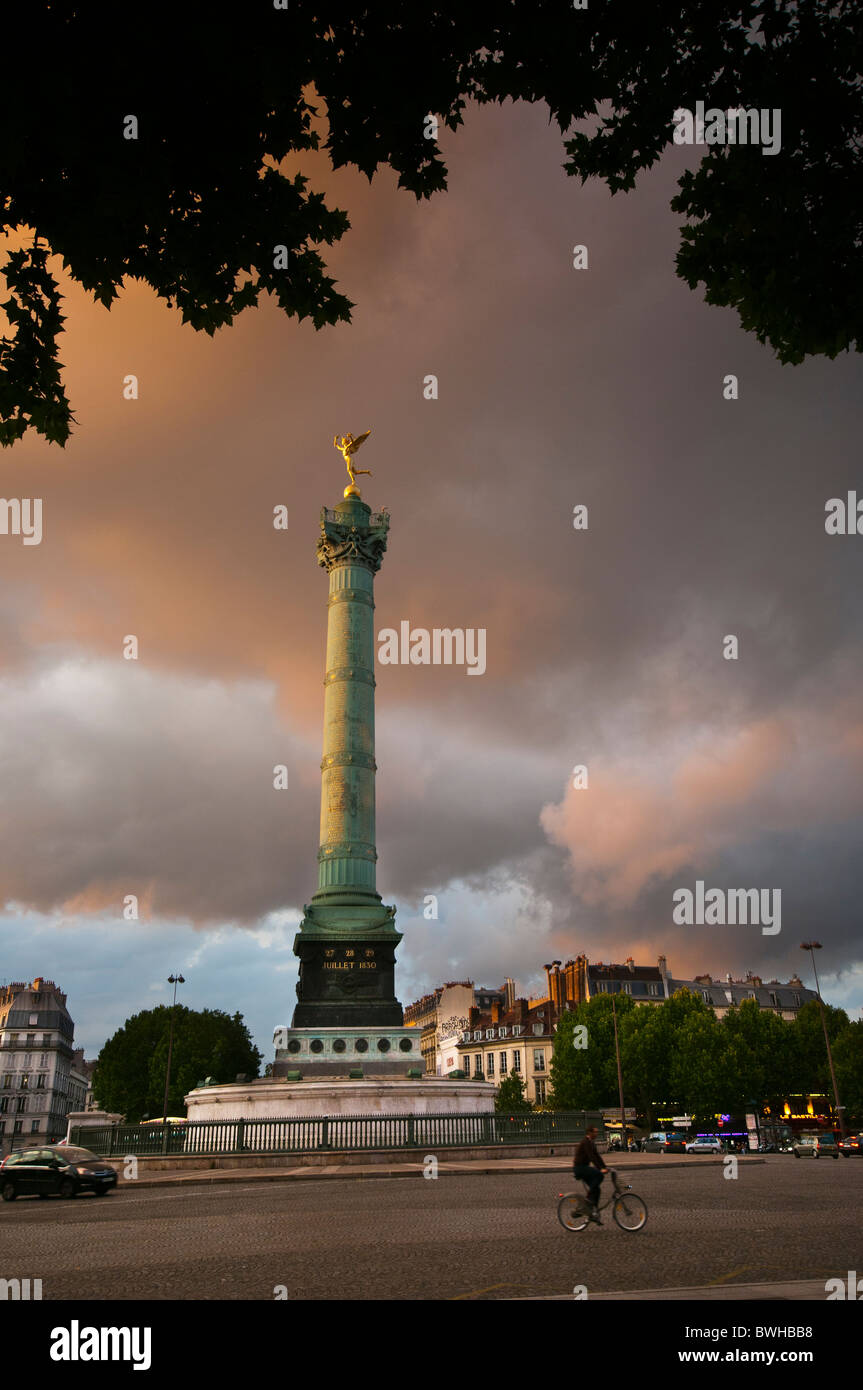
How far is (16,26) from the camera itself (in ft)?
21.0

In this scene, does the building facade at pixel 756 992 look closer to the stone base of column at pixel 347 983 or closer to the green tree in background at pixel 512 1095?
the green tree in background at pixel 512 1095

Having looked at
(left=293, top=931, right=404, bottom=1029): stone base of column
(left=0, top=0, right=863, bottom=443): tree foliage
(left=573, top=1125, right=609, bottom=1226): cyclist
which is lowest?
(left=573, top=1125, right=609, bottom=1226): cyclist

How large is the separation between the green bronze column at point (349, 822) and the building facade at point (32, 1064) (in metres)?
74.6

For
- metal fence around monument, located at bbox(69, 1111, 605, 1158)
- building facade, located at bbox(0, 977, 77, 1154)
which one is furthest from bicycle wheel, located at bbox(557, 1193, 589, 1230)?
building facade, located at bbox(0, 977, 77, 1154)

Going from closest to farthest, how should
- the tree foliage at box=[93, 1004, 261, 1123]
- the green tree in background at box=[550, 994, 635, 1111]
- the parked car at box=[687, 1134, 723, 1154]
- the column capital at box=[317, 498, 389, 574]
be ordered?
the parked car at box=[687, 1134, 723, 1154], the column capital at box=[317, 498, 389, 574], the green tree in background at box=[550, 994, 635, 1111], the tree foliage at box=[93, 1004, 261, 1123]

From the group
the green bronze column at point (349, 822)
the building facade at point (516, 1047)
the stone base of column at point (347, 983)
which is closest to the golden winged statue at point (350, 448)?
the green bronze column at point (349, 822)

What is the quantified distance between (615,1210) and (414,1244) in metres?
2.74

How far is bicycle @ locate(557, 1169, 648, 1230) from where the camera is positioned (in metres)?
12.3

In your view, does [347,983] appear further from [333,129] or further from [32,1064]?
[32,1064]

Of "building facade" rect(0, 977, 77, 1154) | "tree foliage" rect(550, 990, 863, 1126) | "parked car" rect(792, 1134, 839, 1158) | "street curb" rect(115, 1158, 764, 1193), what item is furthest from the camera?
"building facade" rect(0, 977, 77, 1154)

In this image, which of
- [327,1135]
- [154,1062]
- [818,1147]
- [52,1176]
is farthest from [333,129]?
[154,1062]

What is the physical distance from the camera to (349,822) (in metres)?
45.3

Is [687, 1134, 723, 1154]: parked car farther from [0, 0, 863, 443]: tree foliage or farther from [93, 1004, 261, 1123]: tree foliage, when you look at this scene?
[0, 0, 863, 443]: tree foliage

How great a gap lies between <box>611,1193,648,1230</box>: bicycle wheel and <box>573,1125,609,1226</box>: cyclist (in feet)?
0.84
